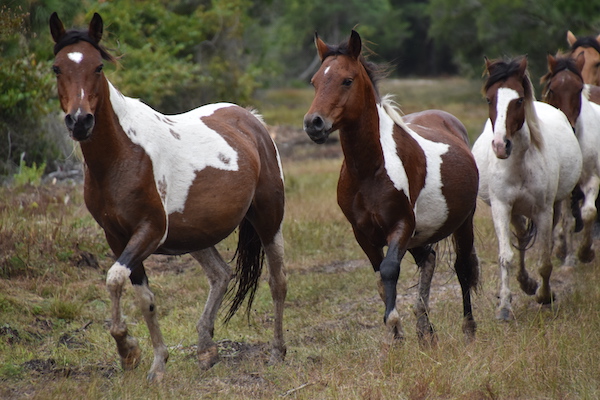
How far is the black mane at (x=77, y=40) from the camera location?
181 inches

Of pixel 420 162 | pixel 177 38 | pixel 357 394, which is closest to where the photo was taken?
pixel 357 394

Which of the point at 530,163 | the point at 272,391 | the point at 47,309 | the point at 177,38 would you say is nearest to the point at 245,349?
the point at 272,391

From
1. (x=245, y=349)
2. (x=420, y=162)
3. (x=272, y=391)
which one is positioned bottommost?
(x=245, y=349)

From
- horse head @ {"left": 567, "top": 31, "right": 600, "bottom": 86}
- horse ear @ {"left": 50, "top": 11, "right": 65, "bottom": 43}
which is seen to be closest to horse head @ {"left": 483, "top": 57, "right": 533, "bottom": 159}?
horse ear @ {"left": 50, "top": 11, "right": 65, "bottom": 43}

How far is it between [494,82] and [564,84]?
6.58 feet

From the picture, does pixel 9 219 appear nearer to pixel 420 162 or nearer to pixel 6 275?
pixel 6 275

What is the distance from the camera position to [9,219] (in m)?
7.70

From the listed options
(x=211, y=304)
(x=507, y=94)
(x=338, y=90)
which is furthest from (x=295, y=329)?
(x=507, y=94)

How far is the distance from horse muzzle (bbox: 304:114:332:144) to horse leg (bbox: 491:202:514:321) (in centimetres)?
238

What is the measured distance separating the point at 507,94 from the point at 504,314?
178cm

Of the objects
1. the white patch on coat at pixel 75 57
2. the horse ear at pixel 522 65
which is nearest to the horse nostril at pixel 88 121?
the white patch on coat at pixel 75 57

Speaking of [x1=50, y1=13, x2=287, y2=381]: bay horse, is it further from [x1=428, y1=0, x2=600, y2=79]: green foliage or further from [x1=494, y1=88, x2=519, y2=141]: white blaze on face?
[x1=428, y1=0, x2=600, y2=79]: green foliage

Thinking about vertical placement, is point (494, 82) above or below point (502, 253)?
above

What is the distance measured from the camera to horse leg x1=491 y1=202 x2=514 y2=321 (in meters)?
6.11
